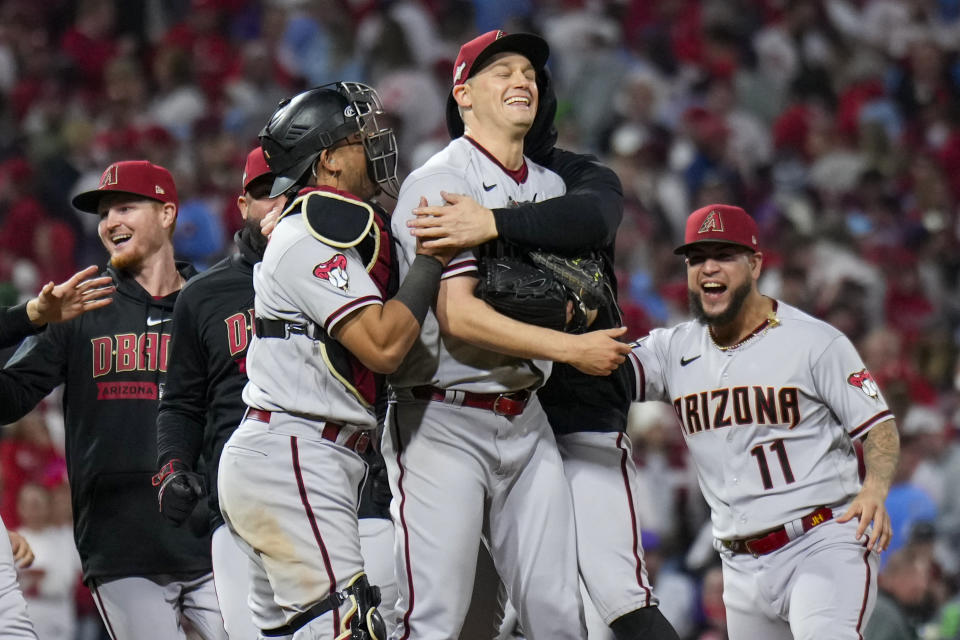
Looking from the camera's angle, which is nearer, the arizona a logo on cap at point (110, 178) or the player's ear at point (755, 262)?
the player's ear at point (755, 262)

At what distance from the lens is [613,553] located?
14.0 feet

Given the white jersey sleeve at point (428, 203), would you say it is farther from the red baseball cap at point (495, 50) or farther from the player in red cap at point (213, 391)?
the player in red cap at point (213, 391)

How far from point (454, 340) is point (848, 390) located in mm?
1567

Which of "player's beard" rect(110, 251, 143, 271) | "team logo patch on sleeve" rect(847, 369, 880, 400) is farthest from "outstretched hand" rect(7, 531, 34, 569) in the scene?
"team logo patch on sleeve" rect(847, 369, 880, 400)

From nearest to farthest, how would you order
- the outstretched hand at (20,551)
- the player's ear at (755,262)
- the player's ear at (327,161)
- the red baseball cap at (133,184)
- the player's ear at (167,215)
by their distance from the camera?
the player's ear at (327,161), the outstretched hand at (20,551), the player's ear at (755,262), the red baseball cap at (133,184), the player's ear at (167,215)

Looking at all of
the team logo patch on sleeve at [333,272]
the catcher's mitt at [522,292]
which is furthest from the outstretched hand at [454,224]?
the team logo patch on sleeve at [333,272]

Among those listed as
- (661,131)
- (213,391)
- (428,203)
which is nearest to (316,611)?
(428,203)

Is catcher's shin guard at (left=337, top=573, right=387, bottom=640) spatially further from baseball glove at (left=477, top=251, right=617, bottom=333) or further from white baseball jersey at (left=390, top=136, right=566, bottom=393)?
baseball glove at (left=477, top=251, right=617, bottom=333)

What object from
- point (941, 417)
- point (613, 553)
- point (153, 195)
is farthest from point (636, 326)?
point (613, 553)

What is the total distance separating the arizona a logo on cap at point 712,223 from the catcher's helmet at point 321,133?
1.41 meters

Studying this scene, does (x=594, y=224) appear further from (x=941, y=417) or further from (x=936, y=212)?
(x=936, y=212)

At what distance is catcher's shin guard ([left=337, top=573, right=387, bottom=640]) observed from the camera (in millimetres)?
3719

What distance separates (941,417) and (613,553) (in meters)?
5.45

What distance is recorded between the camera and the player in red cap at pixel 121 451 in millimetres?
5082
